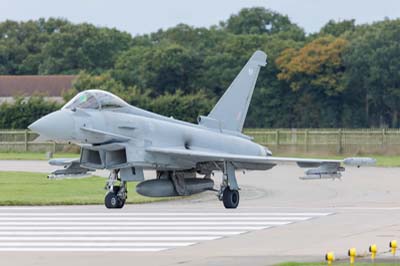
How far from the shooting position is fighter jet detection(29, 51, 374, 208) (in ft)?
79.7

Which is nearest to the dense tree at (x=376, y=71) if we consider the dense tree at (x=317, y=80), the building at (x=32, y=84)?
the dense tree at (x=317, y=80)

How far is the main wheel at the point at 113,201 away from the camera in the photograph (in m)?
24.8

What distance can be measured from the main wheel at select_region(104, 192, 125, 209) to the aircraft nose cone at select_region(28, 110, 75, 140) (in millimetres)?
1569

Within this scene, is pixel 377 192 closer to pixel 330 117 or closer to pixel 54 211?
pixel 54 211

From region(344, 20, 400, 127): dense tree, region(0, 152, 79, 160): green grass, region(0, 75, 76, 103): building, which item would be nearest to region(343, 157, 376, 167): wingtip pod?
region(0, 152, 79, 160): green grass

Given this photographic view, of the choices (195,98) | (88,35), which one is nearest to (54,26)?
(88,35)

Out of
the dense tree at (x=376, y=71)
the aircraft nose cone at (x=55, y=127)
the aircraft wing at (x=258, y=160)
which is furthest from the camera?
the dense tree at (x=376, y=71)

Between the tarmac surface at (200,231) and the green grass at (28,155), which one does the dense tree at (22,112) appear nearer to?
the green grass at (28,155)

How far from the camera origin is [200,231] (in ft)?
64.5

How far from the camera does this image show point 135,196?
3005 centimetres

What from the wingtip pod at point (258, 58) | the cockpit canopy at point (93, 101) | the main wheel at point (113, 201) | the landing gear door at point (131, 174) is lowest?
the main wheel at point (113, 201)

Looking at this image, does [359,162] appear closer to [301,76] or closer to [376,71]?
[376,71]

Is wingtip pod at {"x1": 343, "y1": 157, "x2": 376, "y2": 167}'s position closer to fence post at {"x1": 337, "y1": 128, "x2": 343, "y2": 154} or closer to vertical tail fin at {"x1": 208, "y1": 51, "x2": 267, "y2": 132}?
vertical tail fin at {"x1": 208, "y1": 51, "x2": 267, "y2": 132}

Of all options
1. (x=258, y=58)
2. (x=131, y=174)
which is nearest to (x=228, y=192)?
(x=131, y=174)
